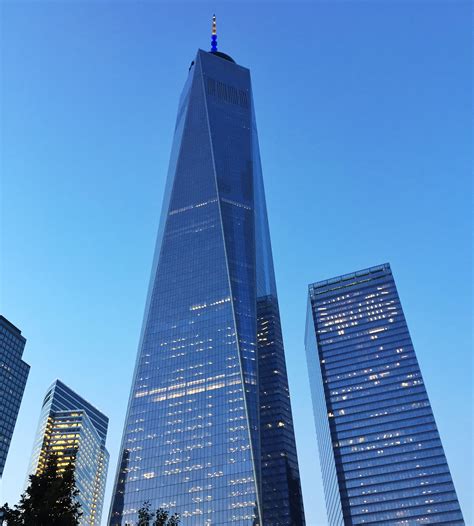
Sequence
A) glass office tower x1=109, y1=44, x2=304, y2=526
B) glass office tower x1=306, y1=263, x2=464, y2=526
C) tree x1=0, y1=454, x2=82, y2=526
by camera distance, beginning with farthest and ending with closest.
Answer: glass office tower x1=306, y1=263, x2=464, y2=526
glass office tower x1=109, y1=44, x2=304, y2=526
tree x1=0, y1=454, x2=82, y2=526

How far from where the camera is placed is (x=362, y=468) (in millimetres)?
171500

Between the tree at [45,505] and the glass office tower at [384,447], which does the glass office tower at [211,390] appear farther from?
the tree at [45,505]

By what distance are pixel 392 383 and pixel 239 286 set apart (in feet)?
213

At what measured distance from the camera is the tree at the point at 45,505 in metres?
33.4

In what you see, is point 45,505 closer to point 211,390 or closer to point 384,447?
point 211,390

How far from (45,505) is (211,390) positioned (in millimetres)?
118850

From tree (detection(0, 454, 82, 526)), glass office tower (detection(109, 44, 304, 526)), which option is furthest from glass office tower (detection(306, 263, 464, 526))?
tree (detection(0, 454, 82, 526))

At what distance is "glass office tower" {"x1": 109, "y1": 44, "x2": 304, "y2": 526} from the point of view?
136 meters

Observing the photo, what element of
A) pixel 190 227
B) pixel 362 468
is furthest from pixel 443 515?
pixel 190 227

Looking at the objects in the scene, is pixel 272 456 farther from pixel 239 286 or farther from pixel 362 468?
pixel 239 286

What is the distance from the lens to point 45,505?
33594 mm

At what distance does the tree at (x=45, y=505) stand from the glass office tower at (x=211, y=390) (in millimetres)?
102330

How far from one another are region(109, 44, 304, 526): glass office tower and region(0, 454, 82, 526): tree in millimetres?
102330

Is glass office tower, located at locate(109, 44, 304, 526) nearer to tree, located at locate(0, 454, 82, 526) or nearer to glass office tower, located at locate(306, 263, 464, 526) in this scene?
glass office tower, located at locate(306, 263, 464, 526)
